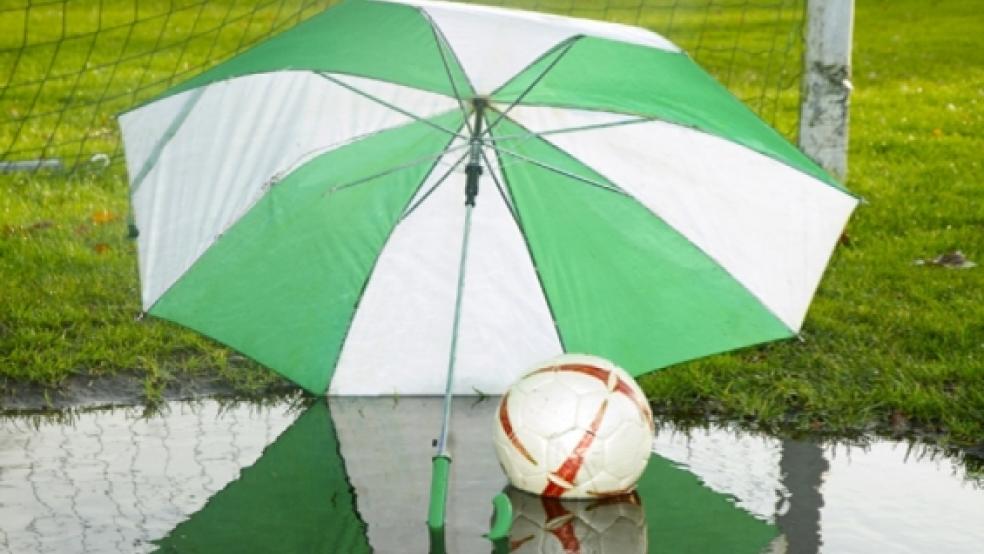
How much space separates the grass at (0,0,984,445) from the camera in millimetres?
6012

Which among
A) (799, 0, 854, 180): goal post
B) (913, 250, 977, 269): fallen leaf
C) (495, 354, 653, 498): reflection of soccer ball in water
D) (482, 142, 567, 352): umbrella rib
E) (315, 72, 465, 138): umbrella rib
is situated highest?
(799, 0, 854, 180): goal post

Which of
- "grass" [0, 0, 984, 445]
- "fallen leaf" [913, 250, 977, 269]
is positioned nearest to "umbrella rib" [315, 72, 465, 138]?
"grass" [0, 0, 984, 445]

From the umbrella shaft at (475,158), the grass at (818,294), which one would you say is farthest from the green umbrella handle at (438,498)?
the grass at (818,294)

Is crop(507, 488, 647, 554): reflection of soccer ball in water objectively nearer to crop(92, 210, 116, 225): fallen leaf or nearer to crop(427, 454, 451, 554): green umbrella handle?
crop(427, 454, 451, 554): green umbrella handle

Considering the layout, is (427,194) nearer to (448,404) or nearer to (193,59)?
(448,404)

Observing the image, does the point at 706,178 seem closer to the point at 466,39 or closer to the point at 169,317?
the point at 466,39

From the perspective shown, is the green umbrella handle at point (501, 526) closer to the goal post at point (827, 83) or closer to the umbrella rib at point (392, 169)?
the umbrella rib at point (392, 169)

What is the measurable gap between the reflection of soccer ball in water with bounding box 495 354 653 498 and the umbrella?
0.24m

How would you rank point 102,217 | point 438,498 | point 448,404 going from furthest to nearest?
point 102,217
point 448,404
point 438,498

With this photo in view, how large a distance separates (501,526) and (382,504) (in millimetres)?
496

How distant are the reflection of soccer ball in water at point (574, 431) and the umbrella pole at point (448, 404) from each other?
204 mm

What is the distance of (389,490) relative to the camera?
5141 mm

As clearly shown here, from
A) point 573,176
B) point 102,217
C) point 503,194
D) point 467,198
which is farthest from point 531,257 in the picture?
point 102,217

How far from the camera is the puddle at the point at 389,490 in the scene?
15.6ft
